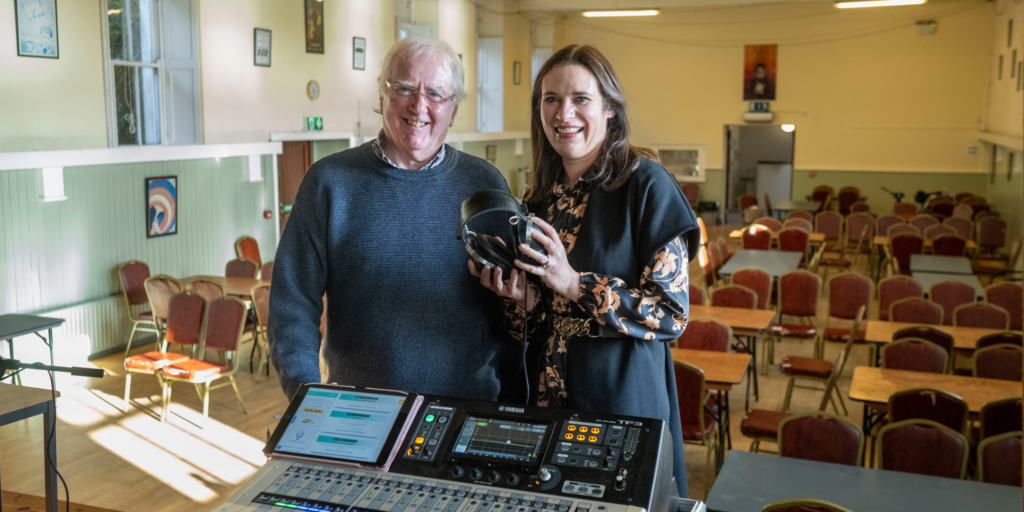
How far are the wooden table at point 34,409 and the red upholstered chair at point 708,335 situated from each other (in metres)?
4.03

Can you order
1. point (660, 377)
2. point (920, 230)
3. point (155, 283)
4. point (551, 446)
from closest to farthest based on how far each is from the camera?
point (551, 446) < point (660, 377) < point (155, 283) < point (920, 230)

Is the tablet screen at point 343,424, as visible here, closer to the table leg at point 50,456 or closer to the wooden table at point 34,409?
the wooden table at point 34,409

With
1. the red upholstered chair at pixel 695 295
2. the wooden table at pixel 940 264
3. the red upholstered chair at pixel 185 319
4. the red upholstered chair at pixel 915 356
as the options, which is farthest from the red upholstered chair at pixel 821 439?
the wooden table at pixel 940 264

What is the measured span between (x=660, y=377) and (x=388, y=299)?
63 centimetres

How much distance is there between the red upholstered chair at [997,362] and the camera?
208 inches

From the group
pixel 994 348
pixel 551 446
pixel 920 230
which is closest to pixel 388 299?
pixel 551 446

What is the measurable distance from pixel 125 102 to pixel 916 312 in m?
8.16

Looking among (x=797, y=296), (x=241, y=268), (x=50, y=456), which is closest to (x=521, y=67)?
(x=241, y=268)

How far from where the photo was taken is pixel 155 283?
767cm

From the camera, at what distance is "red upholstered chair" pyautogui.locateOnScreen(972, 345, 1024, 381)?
5293 mm

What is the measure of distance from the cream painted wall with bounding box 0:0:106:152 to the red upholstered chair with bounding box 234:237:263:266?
2.30 m

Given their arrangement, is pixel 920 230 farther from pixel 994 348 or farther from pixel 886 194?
pixel 994 348

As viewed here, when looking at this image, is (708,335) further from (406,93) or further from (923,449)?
(406,93)

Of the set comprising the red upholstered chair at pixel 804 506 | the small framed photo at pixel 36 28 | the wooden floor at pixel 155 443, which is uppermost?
the small framed photo at pixel 36 28
